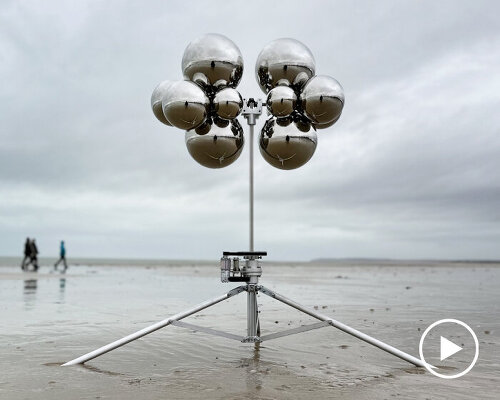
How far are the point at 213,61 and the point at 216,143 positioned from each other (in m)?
0.87

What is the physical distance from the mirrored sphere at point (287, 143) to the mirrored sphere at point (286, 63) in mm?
466

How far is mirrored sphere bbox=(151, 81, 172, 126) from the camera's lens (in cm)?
A: 523

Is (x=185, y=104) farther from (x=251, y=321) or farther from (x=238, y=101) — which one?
(x=251, y=321)

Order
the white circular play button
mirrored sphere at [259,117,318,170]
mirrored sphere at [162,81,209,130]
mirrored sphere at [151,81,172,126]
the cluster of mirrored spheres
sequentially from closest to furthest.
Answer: the white circular play button, mirrored sphere at [162,81,209,130], the cluster of mirrored spheres, mirrored sphere at [151,81,172,126], mirrored sphere at [259,117,318,170]

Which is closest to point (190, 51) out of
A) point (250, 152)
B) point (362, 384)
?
point (250, 152)

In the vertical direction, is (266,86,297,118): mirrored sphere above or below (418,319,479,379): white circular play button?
above

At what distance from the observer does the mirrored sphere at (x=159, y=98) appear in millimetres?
5232

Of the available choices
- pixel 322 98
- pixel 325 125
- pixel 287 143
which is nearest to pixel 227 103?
pixel 287 143

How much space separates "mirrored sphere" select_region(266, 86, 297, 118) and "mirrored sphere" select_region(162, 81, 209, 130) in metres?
0.68

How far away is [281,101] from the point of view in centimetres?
514

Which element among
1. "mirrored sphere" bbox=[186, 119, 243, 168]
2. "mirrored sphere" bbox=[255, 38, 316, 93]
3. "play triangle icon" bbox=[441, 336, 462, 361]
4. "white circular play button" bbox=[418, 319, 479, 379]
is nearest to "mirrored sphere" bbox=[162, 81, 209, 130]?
"mirrored sphere" bbox=[186, 119, 243, 168]

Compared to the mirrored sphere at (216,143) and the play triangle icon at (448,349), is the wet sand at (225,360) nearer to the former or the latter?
the play triangle icon at (448,349)

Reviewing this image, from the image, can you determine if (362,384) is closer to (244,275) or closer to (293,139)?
(244,275)

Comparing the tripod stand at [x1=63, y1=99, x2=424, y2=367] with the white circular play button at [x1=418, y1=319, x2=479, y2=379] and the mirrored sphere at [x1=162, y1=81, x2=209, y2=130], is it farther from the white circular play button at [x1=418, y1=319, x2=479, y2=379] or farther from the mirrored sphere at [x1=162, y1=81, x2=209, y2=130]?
the mirrored sphere at [x1=162, y1=81, x2=209, y2=130]
